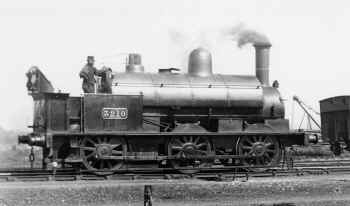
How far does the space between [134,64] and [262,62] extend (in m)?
3.86

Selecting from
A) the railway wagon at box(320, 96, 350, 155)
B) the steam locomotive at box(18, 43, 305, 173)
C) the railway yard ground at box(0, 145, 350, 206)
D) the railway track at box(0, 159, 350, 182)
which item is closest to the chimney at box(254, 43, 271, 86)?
the steam locomotive at box(18, 43, 305, 173)

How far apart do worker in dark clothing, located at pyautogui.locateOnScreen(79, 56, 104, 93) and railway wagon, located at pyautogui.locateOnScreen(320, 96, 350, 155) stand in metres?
13.2

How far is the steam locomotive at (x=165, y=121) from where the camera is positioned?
12.8 metres

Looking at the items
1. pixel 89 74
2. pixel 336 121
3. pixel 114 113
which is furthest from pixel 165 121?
pixel 336 121

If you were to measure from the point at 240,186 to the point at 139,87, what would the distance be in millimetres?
3963

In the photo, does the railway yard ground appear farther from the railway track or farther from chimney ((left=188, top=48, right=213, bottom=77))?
chimney ((left=188, top=48, right=213, bottom=77))

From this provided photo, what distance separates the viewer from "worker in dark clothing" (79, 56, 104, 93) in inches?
533

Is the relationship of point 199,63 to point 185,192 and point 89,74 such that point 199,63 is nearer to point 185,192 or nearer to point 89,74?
point 89,74

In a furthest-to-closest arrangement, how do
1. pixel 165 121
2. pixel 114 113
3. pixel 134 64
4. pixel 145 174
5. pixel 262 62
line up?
pixel 262 62 < pixel 134 64 < pixel 165 121 < pixel 114 113 < pixel 145 174

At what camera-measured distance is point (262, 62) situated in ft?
49.1

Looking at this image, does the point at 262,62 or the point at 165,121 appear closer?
the point at 165,121

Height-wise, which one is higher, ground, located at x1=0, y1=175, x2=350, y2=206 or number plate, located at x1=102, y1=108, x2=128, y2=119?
number plate, located at x1=102, y1=108, x2=128, y2=119

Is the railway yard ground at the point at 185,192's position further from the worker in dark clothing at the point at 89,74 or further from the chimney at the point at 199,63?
the chimney at the point at 199,63

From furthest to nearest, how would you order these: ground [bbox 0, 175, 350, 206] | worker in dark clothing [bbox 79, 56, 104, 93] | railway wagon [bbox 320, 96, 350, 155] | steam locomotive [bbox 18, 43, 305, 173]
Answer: railway wagon [bbox 320, 96, 350, 155] < worker in dark clothing [bbox 79, 56, 104, 93] < steam locomotive [bbox 18, 43, 305, 173] < ground [bbox 0, 175, 350, 206]
